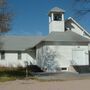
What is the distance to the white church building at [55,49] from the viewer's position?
39750 millimetres

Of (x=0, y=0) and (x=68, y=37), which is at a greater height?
(x=0, y=0)

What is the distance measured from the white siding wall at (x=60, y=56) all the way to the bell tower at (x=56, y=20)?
180 inches

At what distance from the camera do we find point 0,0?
96.9 ft

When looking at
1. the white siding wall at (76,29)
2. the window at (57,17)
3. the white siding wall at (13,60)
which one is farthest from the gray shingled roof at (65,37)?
the white siding wall at (13,60)

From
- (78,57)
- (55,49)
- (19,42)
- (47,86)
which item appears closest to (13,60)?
(19,42)

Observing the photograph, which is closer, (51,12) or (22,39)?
(51,12)

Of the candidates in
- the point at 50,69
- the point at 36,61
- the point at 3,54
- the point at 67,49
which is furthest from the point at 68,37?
the point at 3,54

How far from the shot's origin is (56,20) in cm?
4453

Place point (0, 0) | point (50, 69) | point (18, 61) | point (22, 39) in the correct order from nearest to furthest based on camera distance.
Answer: point (0, 0)
point (50, 69)
point (18, 61)
point (22, 39)

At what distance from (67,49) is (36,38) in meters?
14.5

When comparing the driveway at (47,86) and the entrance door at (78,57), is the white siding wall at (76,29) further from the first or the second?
the driveway at (47,86)

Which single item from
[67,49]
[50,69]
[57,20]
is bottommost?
[50,69]

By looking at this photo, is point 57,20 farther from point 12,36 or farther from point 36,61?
point 12,36

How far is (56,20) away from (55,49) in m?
6.26
